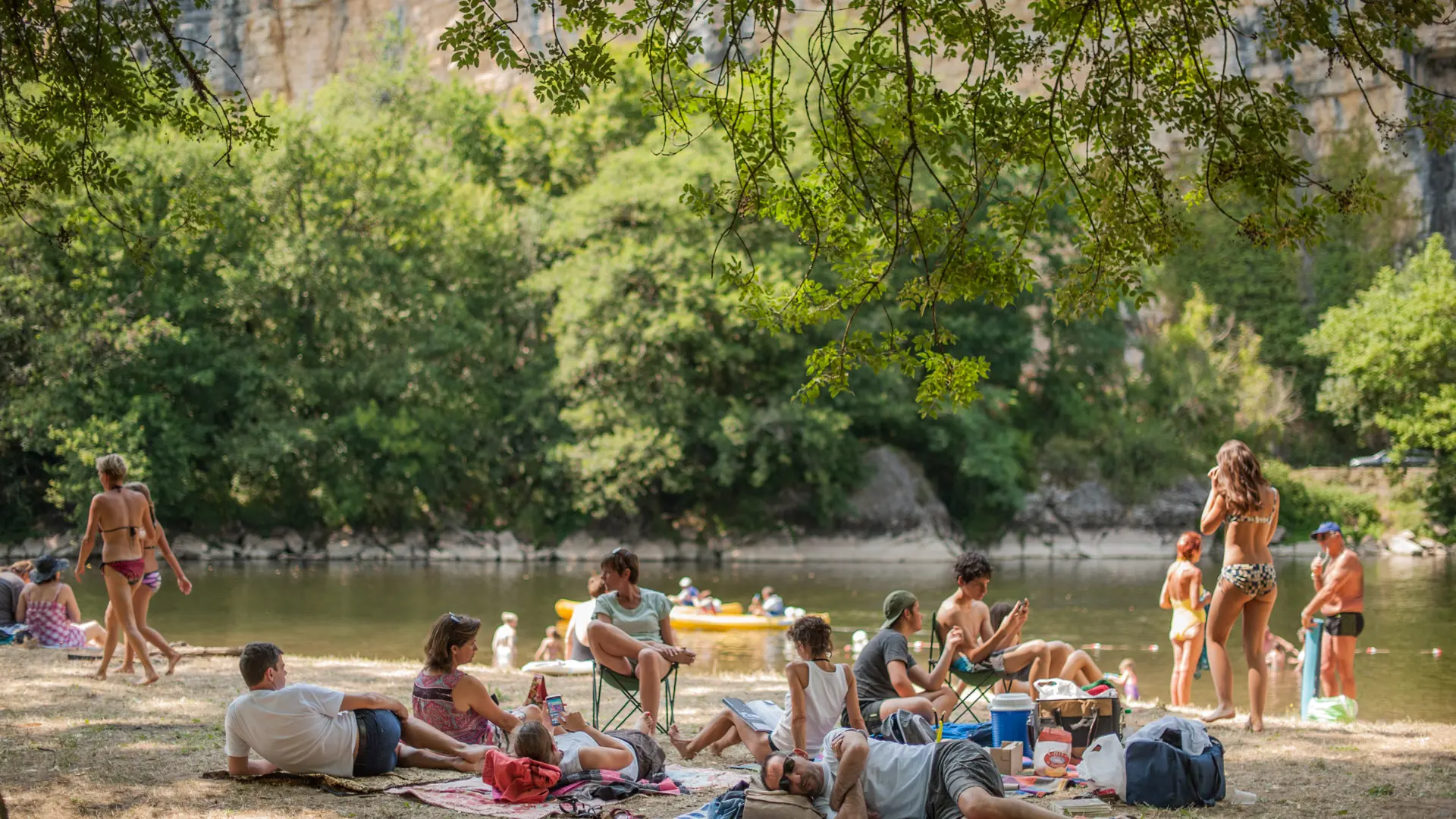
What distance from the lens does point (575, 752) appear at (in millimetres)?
5301

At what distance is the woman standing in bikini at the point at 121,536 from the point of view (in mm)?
7586

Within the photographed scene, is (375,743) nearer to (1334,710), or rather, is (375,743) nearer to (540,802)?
(540,802)

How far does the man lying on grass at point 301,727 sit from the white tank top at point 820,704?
1736 millimetres

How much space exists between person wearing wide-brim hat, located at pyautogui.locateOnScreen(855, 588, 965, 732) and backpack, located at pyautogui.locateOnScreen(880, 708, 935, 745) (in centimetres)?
60

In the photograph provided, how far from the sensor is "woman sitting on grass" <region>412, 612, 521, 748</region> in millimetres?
5668

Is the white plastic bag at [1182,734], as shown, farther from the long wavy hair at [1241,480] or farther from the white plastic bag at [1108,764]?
the long wavy hair at [1241,480]

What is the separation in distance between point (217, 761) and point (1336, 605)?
20.9 ft

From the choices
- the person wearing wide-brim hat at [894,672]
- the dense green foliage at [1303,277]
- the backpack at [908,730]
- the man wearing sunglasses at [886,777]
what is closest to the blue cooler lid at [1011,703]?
the person wearing wide-brim hat at [894,672]

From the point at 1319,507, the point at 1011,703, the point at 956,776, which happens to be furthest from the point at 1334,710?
the point at 1319,507

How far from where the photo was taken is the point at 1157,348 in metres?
32.2

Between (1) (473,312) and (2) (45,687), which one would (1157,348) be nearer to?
(1) (473,312)

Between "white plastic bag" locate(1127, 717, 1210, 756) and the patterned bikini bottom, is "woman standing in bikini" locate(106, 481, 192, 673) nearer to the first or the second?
"white plastic bag" locate(1127, 717, 1210, 756)

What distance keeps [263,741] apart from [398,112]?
27913mm

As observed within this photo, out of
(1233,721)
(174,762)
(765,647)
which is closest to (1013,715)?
(1233,721)
